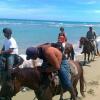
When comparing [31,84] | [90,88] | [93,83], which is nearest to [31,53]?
[31,84]

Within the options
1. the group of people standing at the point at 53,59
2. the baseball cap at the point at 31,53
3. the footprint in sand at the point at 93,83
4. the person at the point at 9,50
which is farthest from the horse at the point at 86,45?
the baseball cap at the point at 31,53

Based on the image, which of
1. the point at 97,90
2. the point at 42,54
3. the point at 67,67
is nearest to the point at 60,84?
the point at 67,67

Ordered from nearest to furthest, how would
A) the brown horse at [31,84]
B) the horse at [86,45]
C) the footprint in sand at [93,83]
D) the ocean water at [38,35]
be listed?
the brown horse at [31,84] < the footprint in sand at [93,83] < the horse at [86,45] < the ocean water at [38,35]

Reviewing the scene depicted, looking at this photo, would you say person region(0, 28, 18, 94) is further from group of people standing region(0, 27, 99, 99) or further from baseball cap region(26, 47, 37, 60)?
baseball cap region(26, 47, 37, 60)

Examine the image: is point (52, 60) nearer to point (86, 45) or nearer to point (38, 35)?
point (86, 45)

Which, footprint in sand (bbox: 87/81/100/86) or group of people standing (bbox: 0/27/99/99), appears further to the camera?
footprint in sand (bbox: 87/81/100/86)

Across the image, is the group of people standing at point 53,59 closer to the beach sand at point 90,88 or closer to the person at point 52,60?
the person at point 52,60

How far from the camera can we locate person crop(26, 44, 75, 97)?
7691 mm

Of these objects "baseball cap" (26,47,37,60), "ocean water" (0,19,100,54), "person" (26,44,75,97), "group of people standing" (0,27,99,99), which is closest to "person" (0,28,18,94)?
"group of people standing" (0,27,99,99)

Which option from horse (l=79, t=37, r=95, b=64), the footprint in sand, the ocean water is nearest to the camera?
the footprint in sand

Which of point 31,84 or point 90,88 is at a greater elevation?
point 31,84

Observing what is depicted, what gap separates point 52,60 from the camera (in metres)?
7.93

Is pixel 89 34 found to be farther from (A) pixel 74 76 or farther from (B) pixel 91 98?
(A) pixel 74 76

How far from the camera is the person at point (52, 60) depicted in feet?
25.2
